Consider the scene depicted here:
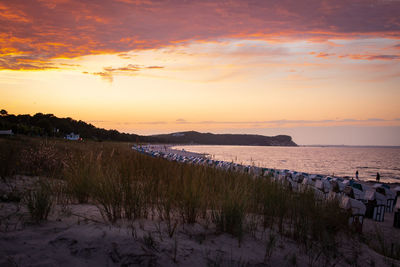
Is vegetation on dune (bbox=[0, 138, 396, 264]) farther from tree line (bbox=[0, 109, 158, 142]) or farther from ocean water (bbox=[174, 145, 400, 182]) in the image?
tree line (bbox=[0, 109, 158, 142])

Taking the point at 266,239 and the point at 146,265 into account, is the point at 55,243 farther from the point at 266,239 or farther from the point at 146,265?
the point at 266,239

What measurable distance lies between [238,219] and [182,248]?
3.13 feet

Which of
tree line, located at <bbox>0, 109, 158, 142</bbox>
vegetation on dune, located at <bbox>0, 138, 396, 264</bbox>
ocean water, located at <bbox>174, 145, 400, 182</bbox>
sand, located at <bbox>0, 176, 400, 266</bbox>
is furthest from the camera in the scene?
tree line, located at <bbox>0, 109, 158, 142</bbox>

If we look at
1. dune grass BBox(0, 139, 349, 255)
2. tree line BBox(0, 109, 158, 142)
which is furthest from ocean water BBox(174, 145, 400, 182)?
tree line BBox(0, 109, 158, 142)

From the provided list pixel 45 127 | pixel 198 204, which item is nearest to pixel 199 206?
pixel 198 204

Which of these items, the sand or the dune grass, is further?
the dune grass

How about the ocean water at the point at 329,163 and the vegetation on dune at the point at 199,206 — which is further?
the ocean water at the point at 329,163

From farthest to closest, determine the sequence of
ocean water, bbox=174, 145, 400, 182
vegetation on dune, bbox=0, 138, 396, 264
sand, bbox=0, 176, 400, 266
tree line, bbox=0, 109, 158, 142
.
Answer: tree line, bbox=0, 109, 158, 142 → ocean water, bbox=174, 145, 400, 182 → vegetation on dune, bbox=0, 138, 396, 264 → sand, bbox=0, 176, 400, 266

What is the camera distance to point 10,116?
61.8 m

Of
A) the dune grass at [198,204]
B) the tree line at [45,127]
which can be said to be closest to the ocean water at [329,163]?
the dune grass at [198,204]

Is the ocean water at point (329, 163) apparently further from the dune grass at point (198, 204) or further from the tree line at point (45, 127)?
the tree line at point (45, 127)

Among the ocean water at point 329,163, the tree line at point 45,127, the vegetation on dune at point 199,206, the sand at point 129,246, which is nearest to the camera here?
the sand at point 129,246

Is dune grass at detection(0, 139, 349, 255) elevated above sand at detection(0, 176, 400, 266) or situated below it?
above

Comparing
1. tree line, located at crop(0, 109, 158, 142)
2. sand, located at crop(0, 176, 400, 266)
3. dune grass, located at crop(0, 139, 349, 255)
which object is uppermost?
tree line, located at crop(0, 109, 158, 142)
